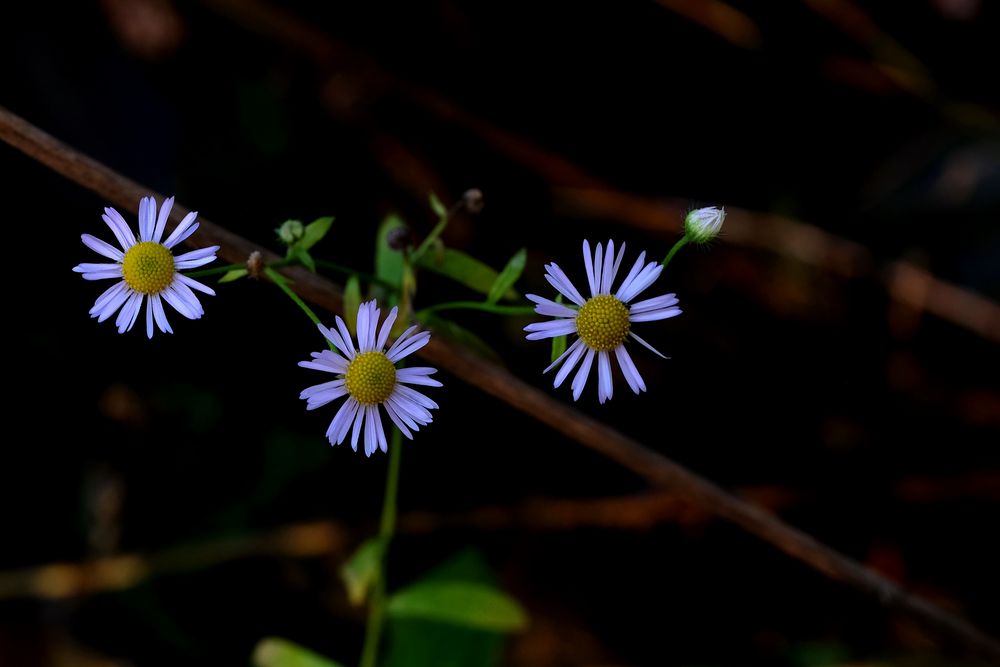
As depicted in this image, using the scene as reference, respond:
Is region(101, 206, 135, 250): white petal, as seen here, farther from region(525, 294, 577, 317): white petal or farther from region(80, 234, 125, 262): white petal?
region(525, 294, 577, 317): white petal

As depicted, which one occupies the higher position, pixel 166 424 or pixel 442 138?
pixel 442 138

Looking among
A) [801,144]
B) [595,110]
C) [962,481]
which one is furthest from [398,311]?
[962,481]

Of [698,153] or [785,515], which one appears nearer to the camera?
[785,515]

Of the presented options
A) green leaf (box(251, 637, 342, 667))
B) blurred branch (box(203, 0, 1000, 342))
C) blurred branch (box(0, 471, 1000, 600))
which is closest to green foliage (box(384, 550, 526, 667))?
green leaf (box(251, 637, 342, 667))

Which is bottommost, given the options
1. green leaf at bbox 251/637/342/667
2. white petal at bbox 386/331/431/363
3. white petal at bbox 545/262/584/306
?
green leaf at bbox 251/637/342/667

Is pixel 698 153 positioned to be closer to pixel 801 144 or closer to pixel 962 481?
pixel 801 144

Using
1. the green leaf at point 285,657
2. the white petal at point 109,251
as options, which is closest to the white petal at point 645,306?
the white petal at point 109,251

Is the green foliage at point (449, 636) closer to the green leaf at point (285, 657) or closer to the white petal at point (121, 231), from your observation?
the green leaf at point (285, 657)

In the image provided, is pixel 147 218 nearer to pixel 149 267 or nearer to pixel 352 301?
pixel 149 267

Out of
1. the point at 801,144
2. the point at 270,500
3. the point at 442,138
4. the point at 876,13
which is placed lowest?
the point at 270,500
